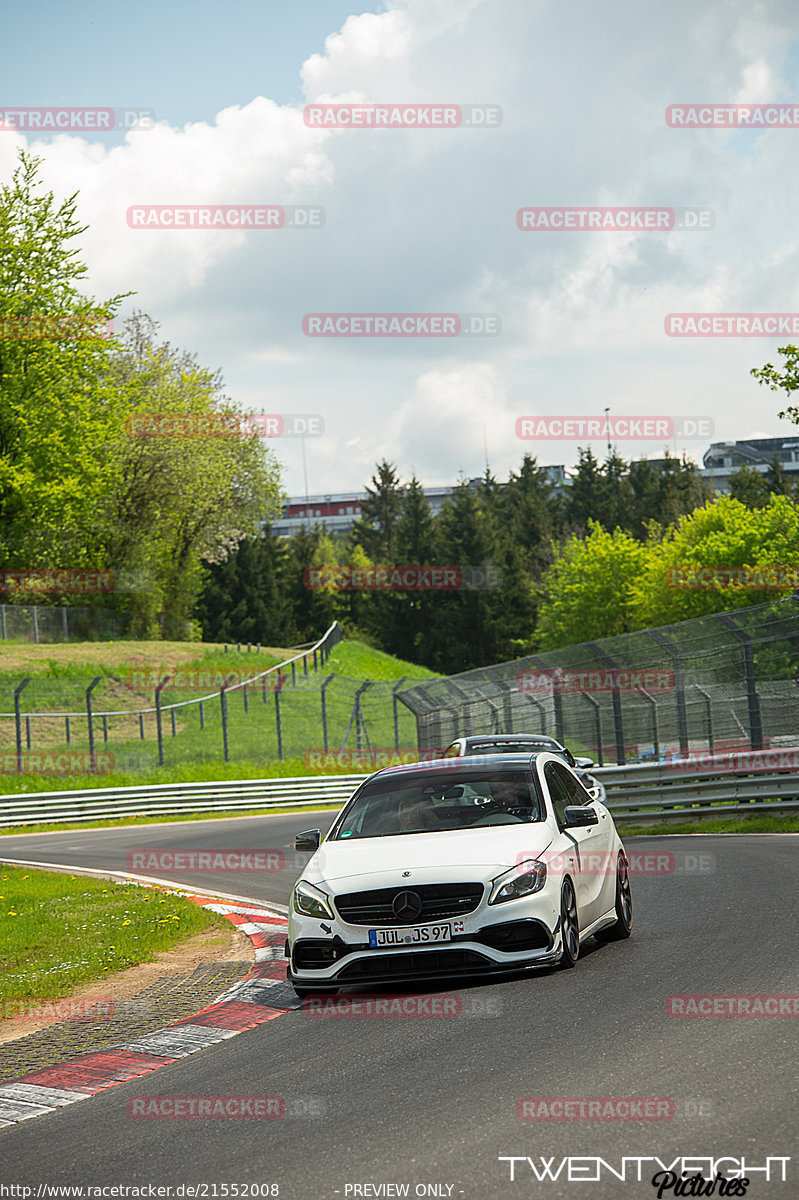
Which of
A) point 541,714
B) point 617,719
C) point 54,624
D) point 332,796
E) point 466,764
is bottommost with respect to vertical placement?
point 332,796

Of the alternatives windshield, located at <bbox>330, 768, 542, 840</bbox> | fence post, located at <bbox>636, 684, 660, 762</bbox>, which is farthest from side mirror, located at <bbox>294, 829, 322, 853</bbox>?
fence post, located at <bbox>636, 684, 660, 762</bbox>

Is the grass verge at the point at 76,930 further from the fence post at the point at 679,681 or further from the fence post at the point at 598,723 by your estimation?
the fence post at the point at 598,723

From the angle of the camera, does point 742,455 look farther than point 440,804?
Yes

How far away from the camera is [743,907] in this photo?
10.4 meters

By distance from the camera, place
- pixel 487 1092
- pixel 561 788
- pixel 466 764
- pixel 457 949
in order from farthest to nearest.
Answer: pixel 561 788, pixel 466 764, pixel 457 949, pixel 487 1092

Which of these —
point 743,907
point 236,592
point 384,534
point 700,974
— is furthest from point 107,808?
point 384,534

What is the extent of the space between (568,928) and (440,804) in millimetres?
1340

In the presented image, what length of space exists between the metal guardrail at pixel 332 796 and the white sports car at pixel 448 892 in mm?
10792

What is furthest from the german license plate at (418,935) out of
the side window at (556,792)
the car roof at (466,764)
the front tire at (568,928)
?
the car roof at (466,764)

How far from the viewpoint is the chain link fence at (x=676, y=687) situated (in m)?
19.6

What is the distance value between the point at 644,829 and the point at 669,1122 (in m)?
15.1

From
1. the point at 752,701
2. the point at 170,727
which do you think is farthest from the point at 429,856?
the point at 170,727

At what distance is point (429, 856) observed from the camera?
25.9 ft

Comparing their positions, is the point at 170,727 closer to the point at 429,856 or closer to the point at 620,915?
the point at 620,915
